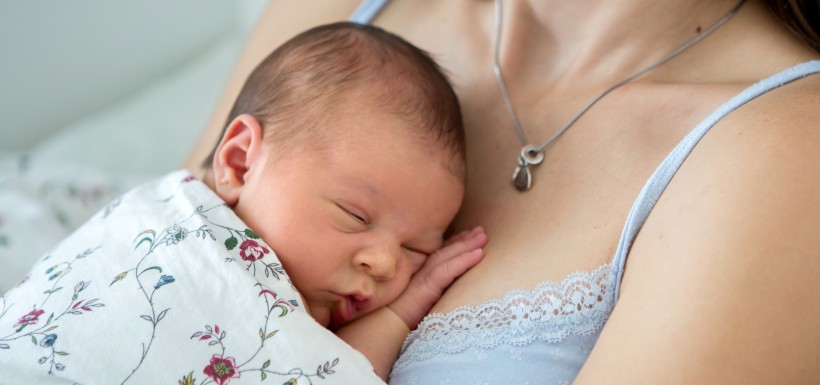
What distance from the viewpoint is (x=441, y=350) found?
1.04 m

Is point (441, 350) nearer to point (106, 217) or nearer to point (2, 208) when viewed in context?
point (106, 217)

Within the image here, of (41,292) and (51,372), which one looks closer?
(51,372)

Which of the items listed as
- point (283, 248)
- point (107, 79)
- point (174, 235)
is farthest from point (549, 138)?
point (107, 79)

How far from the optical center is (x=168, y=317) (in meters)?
0.93

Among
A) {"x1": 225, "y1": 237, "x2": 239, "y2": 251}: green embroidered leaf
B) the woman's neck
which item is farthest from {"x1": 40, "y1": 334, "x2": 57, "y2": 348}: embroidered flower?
the woman's neck

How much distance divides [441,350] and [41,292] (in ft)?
1.74

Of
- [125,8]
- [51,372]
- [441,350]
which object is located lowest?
[441,350]

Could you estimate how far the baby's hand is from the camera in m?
1.14

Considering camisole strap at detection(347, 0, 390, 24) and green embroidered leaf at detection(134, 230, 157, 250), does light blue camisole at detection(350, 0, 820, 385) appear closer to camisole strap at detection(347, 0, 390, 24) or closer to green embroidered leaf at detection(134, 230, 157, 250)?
green embroidered leaf at detection(134, 230, 157, 250)

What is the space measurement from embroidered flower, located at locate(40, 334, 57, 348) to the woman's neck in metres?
0.87

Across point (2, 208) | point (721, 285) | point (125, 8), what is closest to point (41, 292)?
point (2, 208)

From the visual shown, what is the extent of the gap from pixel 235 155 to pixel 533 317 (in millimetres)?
515

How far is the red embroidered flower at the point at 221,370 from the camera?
0.90 m

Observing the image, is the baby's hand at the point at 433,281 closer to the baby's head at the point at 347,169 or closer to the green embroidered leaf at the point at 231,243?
the baby's head at the point at 347,169
